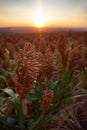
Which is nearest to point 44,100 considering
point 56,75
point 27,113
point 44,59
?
point 44,59

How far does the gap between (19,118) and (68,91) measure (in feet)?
1.56

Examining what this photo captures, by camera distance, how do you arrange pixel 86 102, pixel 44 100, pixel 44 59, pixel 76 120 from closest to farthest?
pixel 44 100 < pixel 44 59 < pixel 76 120 < pixel 86 102

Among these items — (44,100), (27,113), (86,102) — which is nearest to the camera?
(44,100)

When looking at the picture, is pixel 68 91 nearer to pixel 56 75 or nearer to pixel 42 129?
pixel 42 129

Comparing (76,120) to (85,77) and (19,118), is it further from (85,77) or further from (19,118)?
(19,118)

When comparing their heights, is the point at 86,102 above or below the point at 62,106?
below

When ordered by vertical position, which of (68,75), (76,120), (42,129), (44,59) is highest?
(44,59)

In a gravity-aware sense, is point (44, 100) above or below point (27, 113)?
above

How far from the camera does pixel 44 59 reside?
1760 millimetres

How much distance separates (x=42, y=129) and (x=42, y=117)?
18 cm

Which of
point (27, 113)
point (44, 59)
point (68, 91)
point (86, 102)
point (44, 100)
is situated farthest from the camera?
point (86, 102)

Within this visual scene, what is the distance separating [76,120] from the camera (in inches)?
110

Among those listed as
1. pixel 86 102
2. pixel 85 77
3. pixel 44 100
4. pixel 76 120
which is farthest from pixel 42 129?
pixel 85 77

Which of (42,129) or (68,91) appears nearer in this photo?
(42,129)
